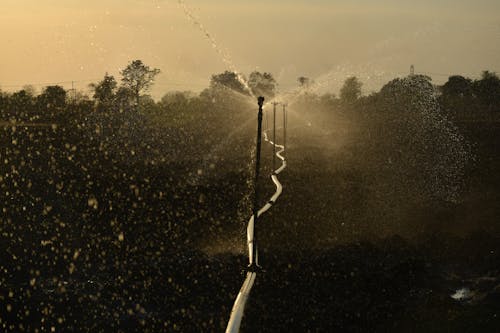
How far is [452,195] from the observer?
38.2 meters

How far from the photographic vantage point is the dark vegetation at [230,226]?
754 inches

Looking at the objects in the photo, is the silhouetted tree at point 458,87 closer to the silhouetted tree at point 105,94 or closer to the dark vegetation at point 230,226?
the dark vegetation at point 230,226

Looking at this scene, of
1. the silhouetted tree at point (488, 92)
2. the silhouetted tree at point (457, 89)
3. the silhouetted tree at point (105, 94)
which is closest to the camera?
the silhouetted tree at point (105, 94)

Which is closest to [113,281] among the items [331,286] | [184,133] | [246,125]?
[331,286]

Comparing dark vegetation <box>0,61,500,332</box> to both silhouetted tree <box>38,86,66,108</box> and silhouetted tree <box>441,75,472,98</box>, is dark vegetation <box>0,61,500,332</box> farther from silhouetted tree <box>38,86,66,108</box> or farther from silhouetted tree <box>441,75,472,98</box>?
silhouetted tree <box>441,75,472,98</box>

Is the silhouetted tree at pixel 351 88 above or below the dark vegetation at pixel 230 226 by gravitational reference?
above

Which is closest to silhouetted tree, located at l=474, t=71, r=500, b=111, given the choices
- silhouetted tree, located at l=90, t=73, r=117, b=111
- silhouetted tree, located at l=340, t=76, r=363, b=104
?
silhouetted tree, located at l=340, t=76, r=363, b=104

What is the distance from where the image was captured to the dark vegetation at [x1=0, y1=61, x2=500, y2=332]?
1916cm

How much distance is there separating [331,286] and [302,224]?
8397 mm

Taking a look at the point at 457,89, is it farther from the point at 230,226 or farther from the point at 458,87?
the point at 230,226

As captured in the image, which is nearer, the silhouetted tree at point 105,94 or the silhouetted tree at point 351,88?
the silhouetted tree at point 105,94

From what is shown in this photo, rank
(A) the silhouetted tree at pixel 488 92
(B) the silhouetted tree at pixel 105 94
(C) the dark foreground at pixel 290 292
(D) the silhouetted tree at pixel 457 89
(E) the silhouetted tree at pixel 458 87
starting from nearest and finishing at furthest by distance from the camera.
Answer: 1. (C) the dark foreground at pixel 290 292
2. (B) the silhouetted tree at pixel 105 94
3. (A) the silhouetted tree at pixel 488 92
4. (D) the silhouetted tree at pixel 457 89
5. (E) the silhouetted tree at pixel 458 87

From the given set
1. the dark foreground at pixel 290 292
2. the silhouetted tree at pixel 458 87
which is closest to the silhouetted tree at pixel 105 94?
the dark foreground at pixel 290 292

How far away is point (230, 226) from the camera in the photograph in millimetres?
29781
